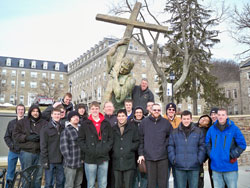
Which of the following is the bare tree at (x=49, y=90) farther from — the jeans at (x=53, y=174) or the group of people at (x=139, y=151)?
the group of people at (x=139, y=151)

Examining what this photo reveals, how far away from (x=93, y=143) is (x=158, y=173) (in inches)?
49.4

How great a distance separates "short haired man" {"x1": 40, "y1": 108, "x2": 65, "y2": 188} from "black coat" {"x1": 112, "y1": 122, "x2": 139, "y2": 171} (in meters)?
1.08

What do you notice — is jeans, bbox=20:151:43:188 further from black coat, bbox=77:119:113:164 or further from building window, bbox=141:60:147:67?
building window, bbox=141:60:147:67

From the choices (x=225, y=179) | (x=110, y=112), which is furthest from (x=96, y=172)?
(x=225, y=179)

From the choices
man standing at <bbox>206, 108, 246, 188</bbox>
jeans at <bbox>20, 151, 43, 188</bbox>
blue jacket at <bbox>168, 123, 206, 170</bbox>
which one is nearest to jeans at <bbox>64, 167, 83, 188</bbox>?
jeans at <bbox>20, 151, 43, 188</bbox>

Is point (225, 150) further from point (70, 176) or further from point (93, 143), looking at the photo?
point (70, 176)

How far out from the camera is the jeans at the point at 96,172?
405cm

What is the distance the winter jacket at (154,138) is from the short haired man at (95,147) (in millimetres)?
587

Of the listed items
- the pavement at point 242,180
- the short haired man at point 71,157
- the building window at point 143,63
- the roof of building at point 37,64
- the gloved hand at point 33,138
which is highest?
the roof of building at point 37,64

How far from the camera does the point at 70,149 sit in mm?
4262

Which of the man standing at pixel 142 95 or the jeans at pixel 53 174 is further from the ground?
the man standing at pixel 142 95

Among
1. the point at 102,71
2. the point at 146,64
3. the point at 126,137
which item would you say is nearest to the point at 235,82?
the point at 146,64

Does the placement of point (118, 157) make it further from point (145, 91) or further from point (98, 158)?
point (145, 91)

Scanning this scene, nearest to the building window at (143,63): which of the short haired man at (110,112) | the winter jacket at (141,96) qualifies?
the winter jacket at (141,96)
